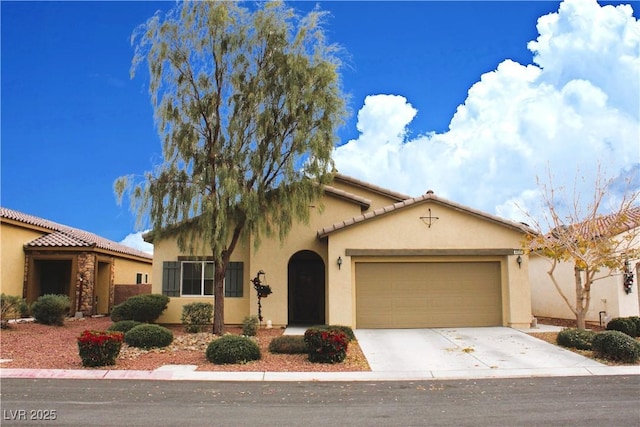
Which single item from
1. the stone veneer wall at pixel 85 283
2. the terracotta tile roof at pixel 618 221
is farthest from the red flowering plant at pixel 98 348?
the terracotta tile roof at pixel 618 221

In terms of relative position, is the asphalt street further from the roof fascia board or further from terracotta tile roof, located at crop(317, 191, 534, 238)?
terracotta tile roof, located at crop(317, 191, 534, 238)

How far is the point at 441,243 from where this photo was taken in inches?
727

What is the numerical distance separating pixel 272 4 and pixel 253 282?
908 cm

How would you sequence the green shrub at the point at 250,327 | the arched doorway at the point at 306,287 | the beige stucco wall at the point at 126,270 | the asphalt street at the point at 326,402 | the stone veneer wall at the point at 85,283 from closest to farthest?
the asphalt street at the point at 326,402 < the green shrub at the point at 250,327 < the arched doorway at the point at 306,287 < the stone veneer wall at the point at 85,283 < the beige stucco wall at the point at 126,270

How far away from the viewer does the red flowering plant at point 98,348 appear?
1251 cm

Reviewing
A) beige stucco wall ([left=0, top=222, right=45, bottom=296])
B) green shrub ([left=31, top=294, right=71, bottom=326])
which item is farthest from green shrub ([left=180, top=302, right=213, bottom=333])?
beige stucco wall ([left=0, top=222, right=45, bottom=296])

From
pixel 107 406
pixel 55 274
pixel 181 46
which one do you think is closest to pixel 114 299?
pixel 55 274

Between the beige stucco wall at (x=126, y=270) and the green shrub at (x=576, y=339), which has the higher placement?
the beige stucco wall at (x=126, y=270)

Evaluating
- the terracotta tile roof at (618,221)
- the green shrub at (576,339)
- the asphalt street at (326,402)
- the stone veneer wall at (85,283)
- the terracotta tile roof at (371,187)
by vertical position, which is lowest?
the asphalt street at (326,402)

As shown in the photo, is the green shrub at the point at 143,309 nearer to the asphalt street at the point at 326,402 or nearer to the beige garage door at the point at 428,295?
the beige garage door at the point at 428,295

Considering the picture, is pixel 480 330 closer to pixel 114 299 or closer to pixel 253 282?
pixel 253 282

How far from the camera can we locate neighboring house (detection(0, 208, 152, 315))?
22609mm

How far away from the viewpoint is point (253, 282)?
63.2 feet

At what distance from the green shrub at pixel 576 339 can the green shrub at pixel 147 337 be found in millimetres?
10824
